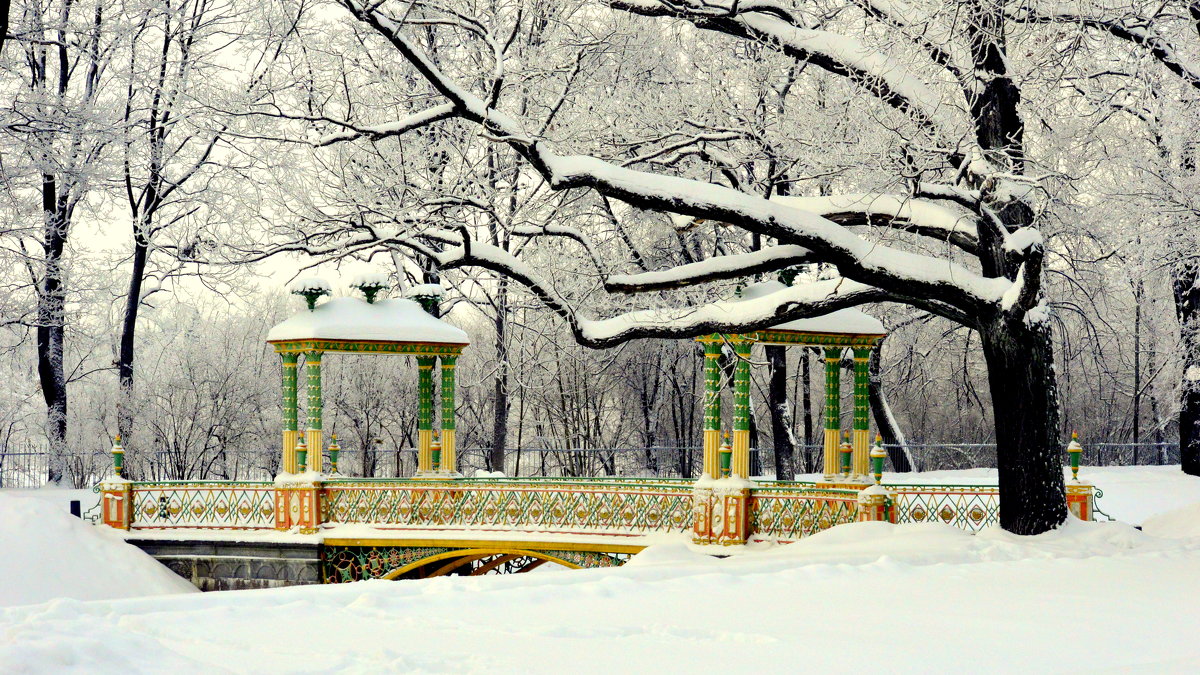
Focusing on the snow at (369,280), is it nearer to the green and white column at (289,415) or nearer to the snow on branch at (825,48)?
the green and white column at (289,415)

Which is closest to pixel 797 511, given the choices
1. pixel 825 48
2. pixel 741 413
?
pixel 741 413

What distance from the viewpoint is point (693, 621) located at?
8031mm

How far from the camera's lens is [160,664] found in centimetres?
532

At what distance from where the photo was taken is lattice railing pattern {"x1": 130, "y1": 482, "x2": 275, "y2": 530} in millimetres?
18172

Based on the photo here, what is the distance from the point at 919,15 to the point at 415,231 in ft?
21.2

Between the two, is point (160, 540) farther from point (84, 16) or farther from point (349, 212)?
point (84, 16)

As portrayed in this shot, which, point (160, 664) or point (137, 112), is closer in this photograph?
point (160, 664)

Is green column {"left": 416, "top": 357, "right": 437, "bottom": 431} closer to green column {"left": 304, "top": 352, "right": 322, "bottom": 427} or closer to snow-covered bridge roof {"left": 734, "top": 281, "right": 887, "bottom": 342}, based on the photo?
green column {"left": 304, "top": 352, "right": 322, "bottom": 427}

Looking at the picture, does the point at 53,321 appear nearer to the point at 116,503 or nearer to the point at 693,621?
the point at 116,503

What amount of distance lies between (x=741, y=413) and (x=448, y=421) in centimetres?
635

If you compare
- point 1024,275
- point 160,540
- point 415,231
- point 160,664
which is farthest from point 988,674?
point 160,540

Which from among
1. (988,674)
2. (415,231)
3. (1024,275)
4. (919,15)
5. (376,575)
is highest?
(919,15)

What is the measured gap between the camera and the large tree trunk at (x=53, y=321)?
23.7 metres

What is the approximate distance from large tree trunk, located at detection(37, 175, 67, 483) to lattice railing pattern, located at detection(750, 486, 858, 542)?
15.9m
